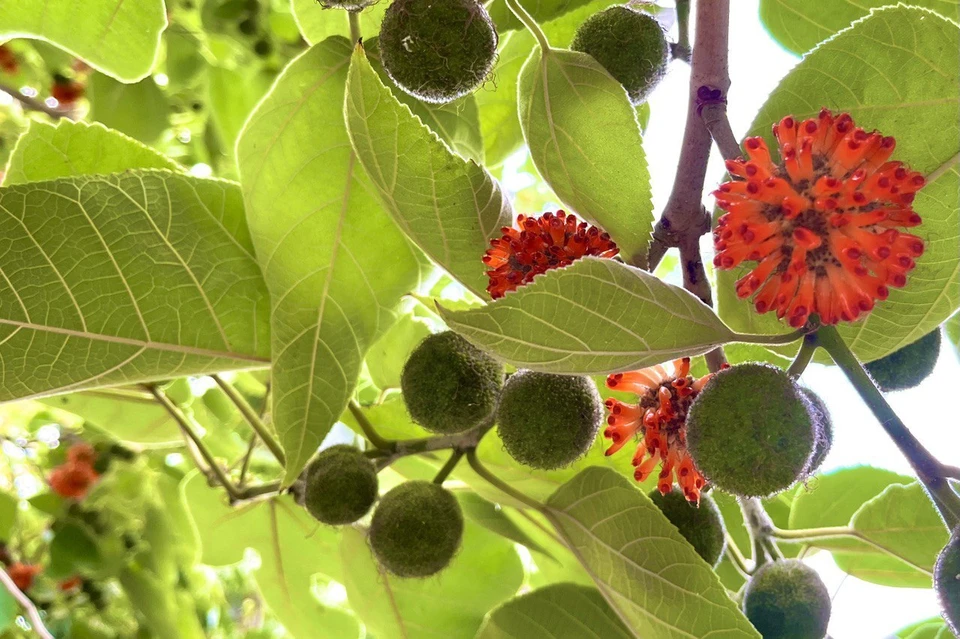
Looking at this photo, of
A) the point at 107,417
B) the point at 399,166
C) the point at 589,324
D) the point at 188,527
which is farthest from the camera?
the point at 188,527

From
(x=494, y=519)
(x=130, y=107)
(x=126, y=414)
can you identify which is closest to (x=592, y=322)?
(x=494, y=519)

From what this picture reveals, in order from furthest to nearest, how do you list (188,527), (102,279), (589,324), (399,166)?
(188,527) < (102,279) < (399,166) < (589,324)

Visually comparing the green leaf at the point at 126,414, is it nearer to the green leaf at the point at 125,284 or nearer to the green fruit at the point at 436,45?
the green leaf at the point at 125,284

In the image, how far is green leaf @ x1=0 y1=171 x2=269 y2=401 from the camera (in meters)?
1.21

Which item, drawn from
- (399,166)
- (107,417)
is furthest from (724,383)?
(107,417)

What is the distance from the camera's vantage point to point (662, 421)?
111cm

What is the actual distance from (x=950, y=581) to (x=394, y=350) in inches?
45.8

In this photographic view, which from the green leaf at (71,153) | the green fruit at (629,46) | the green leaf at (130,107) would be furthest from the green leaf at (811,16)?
the green leaf at (130,107)

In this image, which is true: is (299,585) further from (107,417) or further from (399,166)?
(399,166)

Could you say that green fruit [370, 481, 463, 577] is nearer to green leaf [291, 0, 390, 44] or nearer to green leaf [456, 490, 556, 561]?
green leaf [456, 490, 556, 561]

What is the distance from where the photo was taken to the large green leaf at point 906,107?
3.45 ft

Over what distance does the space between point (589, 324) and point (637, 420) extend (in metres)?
0.35

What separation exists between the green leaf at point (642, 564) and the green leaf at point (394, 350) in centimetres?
57

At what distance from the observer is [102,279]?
1279 mm
